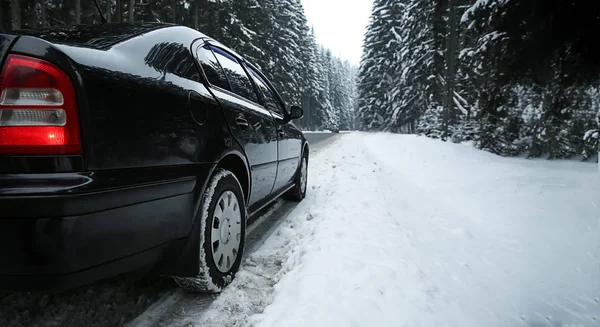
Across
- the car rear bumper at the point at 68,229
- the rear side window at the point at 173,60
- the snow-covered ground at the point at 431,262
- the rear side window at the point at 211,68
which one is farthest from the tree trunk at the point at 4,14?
the car rear bumper at the point at 68,229

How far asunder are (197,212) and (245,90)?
1455 mm

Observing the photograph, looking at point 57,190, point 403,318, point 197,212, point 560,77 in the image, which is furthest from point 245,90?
point 560,77

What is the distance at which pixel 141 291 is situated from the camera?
2049mm

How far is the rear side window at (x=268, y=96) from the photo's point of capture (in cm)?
347

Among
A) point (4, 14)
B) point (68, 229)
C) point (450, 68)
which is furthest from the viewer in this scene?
point (450, 68)

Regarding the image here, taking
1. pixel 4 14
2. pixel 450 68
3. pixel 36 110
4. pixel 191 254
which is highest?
pixel 4 14

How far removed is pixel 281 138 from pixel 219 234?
158cm

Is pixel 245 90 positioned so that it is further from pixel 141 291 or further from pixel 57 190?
pixel 57 190

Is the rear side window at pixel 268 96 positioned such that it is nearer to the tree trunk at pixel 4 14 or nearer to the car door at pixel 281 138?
the car door at pixel 281 138

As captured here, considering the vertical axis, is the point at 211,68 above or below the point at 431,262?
above

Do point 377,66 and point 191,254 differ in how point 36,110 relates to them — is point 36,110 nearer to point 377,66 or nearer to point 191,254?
point 191,254

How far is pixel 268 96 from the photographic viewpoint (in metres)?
3.74

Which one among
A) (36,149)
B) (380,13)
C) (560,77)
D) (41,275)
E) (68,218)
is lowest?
(41,275)

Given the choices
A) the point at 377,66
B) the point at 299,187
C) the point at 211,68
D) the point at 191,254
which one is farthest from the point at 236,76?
the point at 377,66
